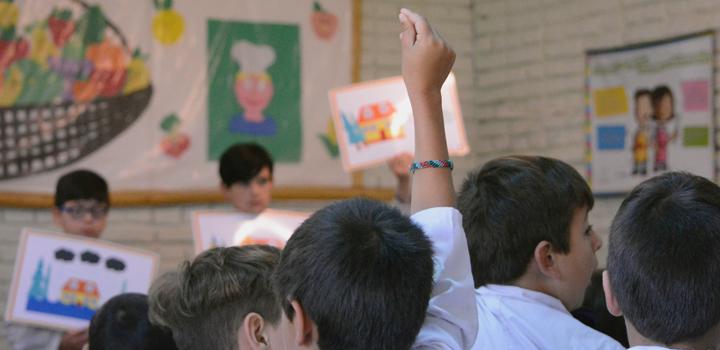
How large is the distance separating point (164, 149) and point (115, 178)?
0.29 m

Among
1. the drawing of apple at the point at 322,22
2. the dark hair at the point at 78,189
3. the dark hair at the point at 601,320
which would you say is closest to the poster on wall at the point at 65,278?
the dark hair at the point at 78,189

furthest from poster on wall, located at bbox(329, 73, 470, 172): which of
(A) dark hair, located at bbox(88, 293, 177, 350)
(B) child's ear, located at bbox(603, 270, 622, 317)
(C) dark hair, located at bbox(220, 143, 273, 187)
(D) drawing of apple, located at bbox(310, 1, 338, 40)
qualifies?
(B) child's ear, located at bbox(603, 270, 622, 317)

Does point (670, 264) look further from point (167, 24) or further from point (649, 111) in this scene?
point (167, 24)

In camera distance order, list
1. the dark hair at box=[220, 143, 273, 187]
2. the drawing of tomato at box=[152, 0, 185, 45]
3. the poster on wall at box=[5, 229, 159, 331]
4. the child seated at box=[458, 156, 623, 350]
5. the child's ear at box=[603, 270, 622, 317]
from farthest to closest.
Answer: the drawing of tomato at box=[152, 0, 185, 45] → the dark hair at box=[220, 143, 273, 187] → the poster on wall at box=[5, 229, 159, 331] → the child seated at box=[458, 156, 623, 350] → the child's ear at box=[603, 270, 622, 317]

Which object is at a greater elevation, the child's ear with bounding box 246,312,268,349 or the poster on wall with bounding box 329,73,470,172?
the poster on wall with bounding box 329,73,470,172

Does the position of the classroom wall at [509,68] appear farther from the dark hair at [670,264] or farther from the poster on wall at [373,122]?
the dark hair at [670,264]

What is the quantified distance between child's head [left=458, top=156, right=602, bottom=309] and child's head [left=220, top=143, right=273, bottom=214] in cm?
258

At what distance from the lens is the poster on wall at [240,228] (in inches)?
180

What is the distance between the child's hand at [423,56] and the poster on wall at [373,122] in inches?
109

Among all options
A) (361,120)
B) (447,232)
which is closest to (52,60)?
(361,120)

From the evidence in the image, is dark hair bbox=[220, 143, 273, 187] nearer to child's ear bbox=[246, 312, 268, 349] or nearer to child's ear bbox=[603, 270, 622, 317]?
child's ear bbox=[246, 312, 268, 349]

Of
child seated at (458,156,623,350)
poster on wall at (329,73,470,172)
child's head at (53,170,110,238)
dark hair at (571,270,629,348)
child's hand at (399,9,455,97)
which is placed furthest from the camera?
poster on wall at (329,73,470,172)

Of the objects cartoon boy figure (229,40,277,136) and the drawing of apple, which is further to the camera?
the drawing of apple

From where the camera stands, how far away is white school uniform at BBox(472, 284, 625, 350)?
6.92 feet
